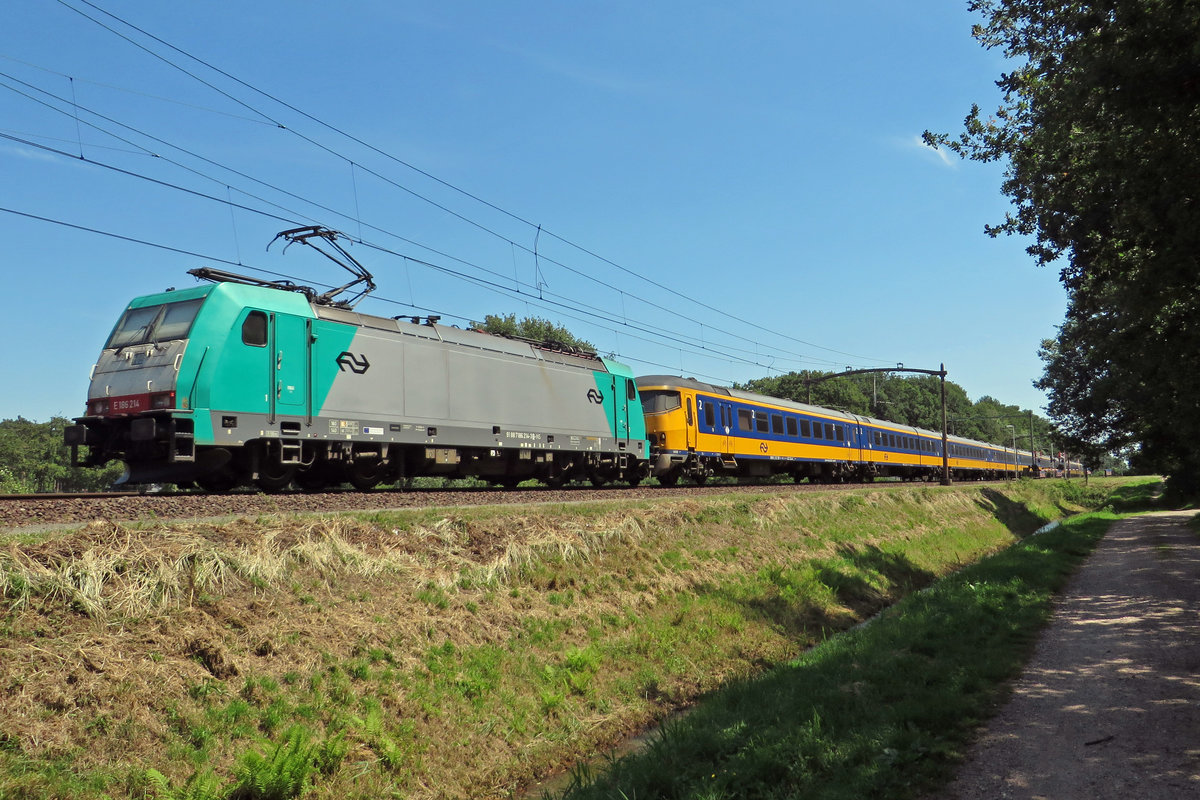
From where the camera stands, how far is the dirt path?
5.51 m

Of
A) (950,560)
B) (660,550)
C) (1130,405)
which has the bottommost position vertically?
(950,560)

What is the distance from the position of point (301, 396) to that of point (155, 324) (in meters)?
2.65

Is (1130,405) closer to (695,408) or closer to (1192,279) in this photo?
(695,408)

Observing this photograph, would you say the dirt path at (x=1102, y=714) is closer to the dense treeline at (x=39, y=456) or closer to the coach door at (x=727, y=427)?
the coach door at (x=727, y=427)

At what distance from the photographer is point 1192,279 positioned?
1002cm

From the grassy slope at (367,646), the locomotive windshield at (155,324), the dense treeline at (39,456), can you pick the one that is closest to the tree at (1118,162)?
the grassy slope at (367,646)

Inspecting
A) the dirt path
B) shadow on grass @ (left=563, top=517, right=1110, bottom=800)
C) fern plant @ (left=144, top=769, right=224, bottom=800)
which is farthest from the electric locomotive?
the dirt path

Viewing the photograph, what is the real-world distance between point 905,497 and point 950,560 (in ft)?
12.6

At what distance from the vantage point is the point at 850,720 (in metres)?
7.26

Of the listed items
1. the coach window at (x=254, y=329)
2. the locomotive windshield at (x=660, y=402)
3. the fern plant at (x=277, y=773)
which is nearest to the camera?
the fern plant at (x=277, y=773)

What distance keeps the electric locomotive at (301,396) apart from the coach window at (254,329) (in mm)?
25

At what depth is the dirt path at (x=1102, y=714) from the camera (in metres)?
5.51

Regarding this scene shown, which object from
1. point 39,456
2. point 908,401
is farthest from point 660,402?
point 908,401

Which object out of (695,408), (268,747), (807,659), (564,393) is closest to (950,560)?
(695,408)
